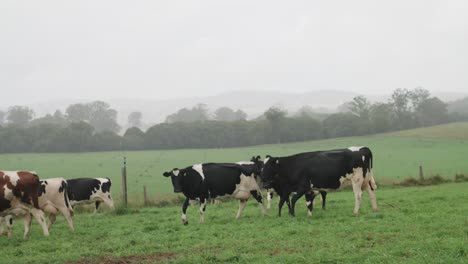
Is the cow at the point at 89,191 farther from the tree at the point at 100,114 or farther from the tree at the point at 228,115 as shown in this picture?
the tree at the point at 228,115

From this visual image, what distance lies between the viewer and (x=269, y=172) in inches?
613

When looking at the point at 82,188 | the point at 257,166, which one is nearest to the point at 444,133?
the point at 82,188

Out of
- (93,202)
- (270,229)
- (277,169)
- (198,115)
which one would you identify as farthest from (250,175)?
(198,115)

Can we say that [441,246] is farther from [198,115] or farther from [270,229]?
[198,115]

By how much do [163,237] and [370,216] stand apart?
5362 millimetres

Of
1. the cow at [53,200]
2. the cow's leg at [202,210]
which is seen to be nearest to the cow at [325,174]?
the cow's leg at [202,210]

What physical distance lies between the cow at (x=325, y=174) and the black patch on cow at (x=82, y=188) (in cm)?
901

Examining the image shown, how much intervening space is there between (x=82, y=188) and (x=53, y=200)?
21.4 feet

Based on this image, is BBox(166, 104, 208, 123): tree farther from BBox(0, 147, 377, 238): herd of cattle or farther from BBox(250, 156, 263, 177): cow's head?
BBox(0, 147, 377, 238): herd of cattle

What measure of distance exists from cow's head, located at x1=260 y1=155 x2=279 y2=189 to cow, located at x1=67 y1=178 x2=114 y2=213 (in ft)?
27.9

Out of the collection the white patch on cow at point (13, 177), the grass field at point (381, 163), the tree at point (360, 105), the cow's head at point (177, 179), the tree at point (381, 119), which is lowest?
the grass field at point (381, 163)

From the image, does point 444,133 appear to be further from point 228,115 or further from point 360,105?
point 228,115

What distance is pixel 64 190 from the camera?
1480 centimetres

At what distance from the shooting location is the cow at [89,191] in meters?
20.8
